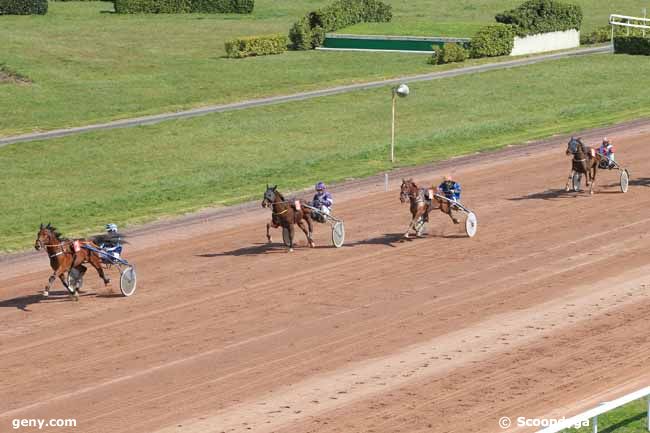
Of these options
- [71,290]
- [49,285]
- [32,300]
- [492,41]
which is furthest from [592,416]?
[492,41]

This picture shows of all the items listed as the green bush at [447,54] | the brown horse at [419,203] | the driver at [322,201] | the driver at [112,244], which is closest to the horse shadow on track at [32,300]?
the driver at [112,244]

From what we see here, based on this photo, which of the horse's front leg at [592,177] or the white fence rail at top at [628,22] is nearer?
the horse's front leg at [592,177]

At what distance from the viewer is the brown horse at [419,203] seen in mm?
25688

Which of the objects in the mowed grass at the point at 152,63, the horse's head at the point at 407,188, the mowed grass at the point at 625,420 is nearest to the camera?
the mowed grass at the point at 625,420

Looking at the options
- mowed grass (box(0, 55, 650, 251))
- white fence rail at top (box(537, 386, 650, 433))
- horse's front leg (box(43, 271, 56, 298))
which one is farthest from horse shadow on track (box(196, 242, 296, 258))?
white fence rail at top (box(537, 386, 650, 433))

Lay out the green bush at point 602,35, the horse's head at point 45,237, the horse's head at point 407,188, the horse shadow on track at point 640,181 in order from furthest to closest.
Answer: the green bush at point 602,35 → the horse shadow on track at point 640,181 → the horse's head at point 407,188 → the horse's head at point 45,237

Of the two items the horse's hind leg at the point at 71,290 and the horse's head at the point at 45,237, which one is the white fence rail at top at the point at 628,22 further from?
the horse's head at the point at 45,237

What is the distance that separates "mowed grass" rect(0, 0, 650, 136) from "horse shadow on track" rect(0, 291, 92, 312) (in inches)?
861

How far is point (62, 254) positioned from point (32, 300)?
4.71 feet

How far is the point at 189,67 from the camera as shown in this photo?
59.5 m

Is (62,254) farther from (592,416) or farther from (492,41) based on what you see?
(492,41)

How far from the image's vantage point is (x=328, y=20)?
67438 mm

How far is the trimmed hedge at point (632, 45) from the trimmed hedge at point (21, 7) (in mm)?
34568

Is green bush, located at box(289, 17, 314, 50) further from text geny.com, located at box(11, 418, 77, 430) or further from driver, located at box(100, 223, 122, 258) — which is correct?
text geny.com, located at box(11, 418, 77, 430)
